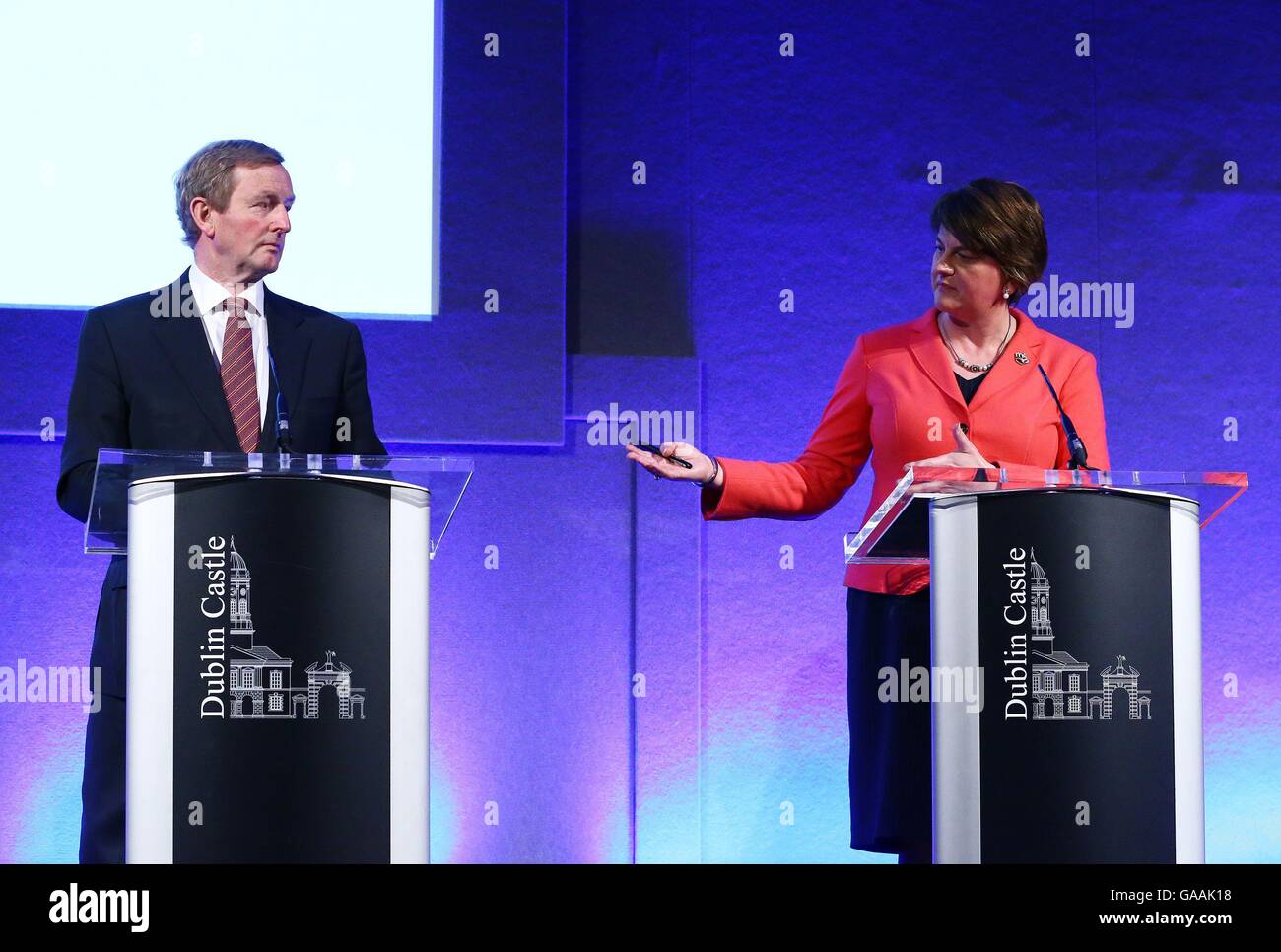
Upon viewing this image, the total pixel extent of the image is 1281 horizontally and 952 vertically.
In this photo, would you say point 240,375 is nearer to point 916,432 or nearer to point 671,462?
point 671,462

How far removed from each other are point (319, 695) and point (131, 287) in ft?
7.71

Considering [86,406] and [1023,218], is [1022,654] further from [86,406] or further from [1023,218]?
[86,406]

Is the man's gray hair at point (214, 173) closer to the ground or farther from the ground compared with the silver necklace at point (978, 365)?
farther from the ground

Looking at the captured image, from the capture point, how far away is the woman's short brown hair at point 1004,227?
3.14 metres

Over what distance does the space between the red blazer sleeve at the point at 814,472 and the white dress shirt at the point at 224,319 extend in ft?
2.97

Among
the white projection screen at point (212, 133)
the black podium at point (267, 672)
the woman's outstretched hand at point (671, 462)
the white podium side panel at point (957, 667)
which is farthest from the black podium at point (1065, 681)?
the white projection screen at point (212, 133)

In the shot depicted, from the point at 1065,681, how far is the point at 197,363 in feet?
5.55

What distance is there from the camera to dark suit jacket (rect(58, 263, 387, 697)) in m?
2.79

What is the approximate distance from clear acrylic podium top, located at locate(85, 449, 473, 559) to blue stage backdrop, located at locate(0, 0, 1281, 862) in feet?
6.44

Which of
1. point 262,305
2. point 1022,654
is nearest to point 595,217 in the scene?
point 262,305

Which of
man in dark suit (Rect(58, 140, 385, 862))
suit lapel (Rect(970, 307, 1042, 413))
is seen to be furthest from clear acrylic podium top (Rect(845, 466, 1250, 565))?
man in dark suit (Rect(58, 140, 385, 862))

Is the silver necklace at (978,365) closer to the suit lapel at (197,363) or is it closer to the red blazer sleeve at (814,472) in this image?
the red blazer sleeve at (814,472)

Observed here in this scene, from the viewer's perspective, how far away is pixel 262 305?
10.4 ft

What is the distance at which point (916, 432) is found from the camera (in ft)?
10.1
